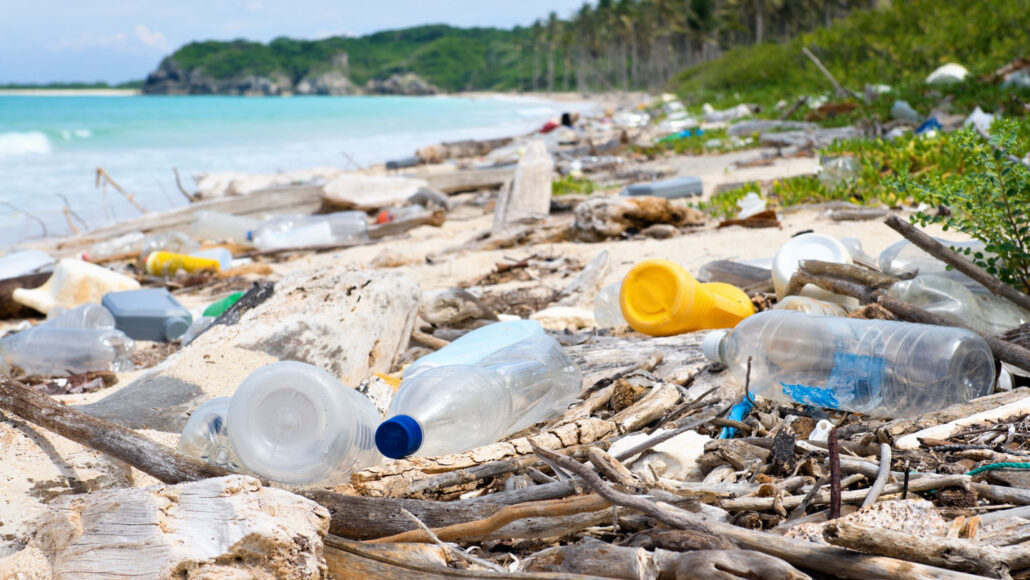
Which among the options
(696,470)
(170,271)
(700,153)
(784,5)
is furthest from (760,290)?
(784,5)

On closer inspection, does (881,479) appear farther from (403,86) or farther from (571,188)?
(403,86)

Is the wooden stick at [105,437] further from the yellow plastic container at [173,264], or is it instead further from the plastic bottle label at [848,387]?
the yellow plastic container at [173,264]

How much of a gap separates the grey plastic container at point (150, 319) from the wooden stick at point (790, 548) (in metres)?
3.56

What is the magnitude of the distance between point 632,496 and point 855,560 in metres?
0.38

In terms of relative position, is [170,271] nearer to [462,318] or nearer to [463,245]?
[463,245]

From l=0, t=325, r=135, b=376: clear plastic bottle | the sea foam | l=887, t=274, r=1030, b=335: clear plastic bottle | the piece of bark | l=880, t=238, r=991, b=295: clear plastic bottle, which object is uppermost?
the sea foam

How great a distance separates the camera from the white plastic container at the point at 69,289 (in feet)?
16.9

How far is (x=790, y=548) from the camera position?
1.32 meters

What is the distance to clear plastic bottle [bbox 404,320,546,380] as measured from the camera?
2714 millimetres

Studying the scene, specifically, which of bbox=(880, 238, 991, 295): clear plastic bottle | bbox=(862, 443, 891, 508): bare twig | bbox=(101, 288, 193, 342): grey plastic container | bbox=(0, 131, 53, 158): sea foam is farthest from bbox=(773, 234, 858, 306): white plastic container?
bbox=(0, 131, 53, 158): sea foam

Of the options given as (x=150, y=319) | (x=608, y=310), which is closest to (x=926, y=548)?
(x=608, y=310)

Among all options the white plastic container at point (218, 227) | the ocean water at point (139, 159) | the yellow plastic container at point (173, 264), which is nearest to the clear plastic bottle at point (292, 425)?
the yellow plastic container at point (173, 264)

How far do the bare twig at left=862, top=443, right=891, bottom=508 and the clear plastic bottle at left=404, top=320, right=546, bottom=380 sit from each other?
1372mm

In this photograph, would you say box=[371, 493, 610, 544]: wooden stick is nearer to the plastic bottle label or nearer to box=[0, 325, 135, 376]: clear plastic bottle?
the plastic bottle label
